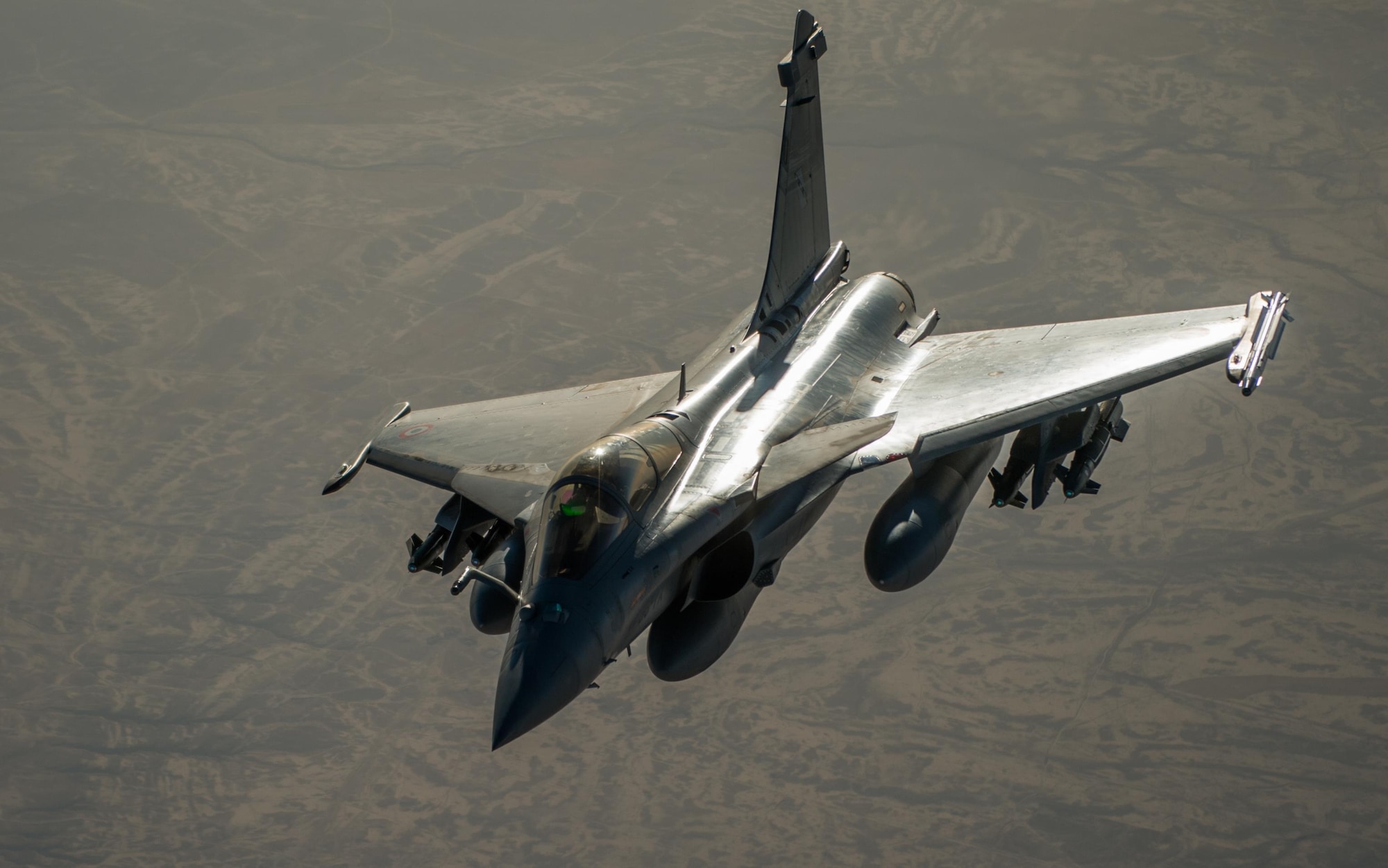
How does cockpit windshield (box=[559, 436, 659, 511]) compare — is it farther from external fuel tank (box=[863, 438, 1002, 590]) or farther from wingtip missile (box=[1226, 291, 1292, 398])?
wingtip missile (box=[1226, 291, 1292, 398])

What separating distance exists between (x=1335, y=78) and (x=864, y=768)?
21.1 metres

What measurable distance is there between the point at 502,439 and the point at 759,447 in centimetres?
380

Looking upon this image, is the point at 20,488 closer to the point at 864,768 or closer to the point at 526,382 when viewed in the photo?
the point at 526,382

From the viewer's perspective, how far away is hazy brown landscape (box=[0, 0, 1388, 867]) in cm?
2411

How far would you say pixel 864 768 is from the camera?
80.2 feet

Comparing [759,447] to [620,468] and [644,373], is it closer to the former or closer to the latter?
[620,468]

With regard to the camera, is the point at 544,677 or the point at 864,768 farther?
the point at 864,768

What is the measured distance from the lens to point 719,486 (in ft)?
61.8

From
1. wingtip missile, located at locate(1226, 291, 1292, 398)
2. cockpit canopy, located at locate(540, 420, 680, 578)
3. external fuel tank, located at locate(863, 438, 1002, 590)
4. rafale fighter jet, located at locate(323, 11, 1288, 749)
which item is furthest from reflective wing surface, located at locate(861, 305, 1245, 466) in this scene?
cockpit canopy, located at locate(540, 420, 680, 578)

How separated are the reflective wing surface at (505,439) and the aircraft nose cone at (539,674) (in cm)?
285

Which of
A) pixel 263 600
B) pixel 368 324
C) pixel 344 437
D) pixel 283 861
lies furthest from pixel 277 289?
pixel 283 861

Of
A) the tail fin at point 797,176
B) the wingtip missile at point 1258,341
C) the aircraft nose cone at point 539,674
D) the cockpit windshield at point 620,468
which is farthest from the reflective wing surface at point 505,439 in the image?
the wingtip missile at point 1258,341

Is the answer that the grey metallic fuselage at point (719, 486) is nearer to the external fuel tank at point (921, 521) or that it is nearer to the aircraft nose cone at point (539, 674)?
the aircraft nose cone at point (539, 674)

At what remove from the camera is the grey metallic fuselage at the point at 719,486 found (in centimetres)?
1659
